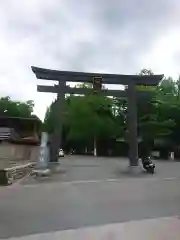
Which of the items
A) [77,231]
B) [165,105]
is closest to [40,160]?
[77,231]

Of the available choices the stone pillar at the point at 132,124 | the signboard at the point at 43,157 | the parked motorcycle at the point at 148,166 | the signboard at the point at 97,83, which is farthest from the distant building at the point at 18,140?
the parked motorcycle at the point at 148,166

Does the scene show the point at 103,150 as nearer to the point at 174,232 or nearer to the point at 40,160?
the point at 40,160

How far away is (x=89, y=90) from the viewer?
2816 cm

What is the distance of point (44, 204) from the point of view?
37.0 ft

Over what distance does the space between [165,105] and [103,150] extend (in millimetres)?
11149

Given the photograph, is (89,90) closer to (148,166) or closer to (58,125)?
(58,125)

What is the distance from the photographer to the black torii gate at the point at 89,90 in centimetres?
2680

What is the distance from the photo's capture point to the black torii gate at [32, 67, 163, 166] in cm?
2680

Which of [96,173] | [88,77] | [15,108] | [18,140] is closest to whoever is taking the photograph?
[96,173]

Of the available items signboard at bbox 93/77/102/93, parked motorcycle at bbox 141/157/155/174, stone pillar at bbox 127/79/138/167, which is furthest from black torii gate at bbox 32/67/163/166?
parked motorcycle at bbox 141/157/155/174

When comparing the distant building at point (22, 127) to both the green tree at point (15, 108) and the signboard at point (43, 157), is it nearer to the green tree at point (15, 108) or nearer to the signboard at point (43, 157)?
the signboard at point (43, 157)

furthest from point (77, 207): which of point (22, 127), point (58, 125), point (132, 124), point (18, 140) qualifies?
point (22, 127)

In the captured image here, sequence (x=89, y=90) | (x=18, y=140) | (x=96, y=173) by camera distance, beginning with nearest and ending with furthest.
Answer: (x=96, y=173) < (x=89, y=90) < (x=18, y=140)

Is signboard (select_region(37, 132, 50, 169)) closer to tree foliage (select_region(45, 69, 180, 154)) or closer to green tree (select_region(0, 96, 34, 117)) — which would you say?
tree foliage (select_region(45, 69, 180, 154))
